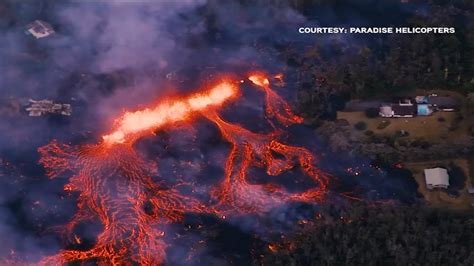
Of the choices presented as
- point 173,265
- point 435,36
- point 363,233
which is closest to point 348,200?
point 363,233

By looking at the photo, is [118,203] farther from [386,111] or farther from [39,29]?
[386,111]

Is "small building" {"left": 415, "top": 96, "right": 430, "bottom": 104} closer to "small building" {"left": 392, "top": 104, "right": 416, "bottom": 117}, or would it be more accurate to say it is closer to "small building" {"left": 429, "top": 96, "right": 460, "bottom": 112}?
"small building" {"left": 429, "top": 96, "right": 460, "bottom": 112}

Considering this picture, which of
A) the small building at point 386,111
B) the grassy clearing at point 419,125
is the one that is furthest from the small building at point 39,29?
the small building at point 386,111

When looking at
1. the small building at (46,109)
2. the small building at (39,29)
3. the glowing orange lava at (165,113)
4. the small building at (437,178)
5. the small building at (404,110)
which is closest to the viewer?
the small building at (437,178)

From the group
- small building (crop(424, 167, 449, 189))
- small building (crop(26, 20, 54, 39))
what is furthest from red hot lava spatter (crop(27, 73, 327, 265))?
small building (crop(26, 20, 54, 39))

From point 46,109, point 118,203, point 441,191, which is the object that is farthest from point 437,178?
point 46,109

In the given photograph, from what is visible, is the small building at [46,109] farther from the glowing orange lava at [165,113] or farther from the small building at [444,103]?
the small building at [444,103]
